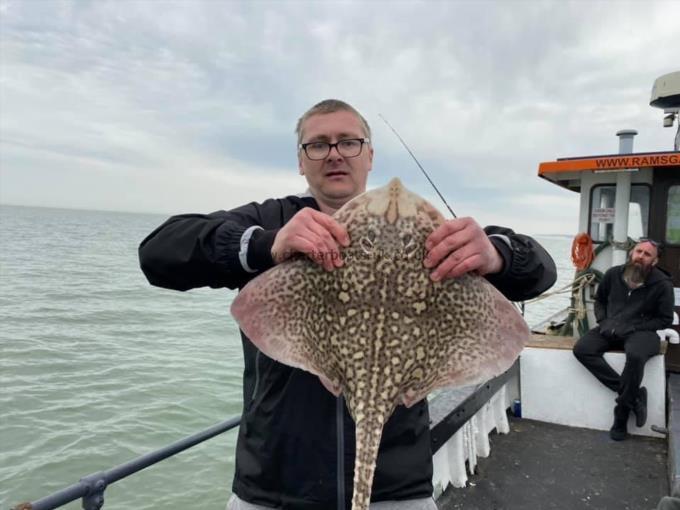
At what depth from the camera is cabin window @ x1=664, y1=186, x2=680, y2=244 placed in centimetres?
749

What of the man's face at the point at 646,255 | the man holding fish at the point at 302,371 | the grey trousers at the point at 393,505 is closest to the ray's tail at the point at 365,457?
the man holding fish at the point at 302,371

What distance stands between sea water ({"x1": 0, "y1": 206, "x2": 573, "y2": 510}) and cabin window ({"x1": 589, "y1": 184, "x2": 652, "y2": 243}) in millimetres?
3974

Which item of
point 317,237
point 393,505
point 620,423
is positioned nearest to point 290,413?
point 393,505

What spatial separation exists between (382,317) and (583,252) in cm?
762

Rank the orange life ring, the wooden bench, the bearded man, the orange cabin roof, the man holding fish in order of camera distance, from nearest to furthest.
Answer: the man holding fish
the bearded man
the wooden bench
the orange cabin roof
the orange life ring

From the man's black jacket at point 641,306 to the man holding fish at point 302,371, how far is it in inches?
203

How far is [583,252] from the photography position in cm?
823

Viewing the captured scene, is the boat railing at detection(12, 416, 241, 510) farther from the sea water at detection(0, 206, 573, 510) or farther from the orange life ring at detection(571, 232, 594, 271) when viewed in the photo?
the orange life ring at detection(571, 232, 594, 271)

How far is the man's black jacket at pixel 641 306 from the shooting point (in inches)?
245

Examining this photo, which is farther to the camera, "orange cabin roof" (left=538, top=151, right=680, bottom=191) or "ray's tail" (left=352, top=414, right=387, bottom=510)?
"orange cabin roof" (left=538, top=151, right=680, bottom=191)

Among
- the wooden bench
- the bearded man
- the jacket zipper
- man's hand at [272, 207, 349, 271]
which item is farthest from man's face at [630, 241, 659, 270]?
man's hand at [272, 207, 349, 271]

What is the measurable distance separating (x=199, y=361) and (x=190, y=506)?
6.81m

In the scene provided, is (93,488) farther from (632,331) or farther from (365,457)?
(632,331)

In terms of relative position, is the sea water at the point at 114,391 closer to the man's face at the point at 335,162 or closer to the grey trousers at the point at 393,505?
the grey trousers at the point at 393,505
